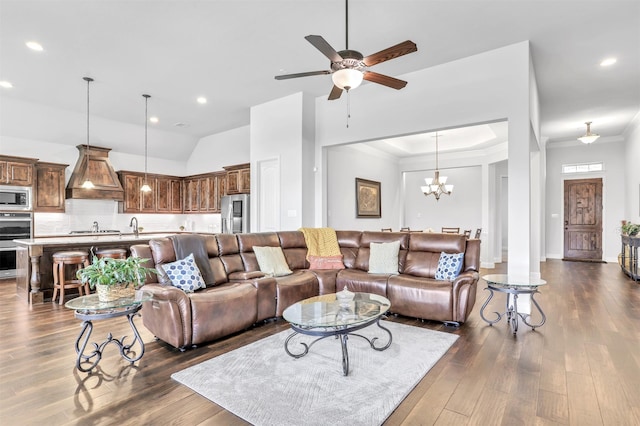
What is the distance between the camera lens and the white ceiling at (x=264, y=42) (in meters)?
3.55

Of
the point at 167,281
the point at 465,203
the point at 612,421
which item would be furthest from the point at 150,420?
the point at 465,203

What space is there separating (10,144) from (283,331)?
289 inches

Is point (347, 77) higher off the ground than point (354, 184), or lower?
higher

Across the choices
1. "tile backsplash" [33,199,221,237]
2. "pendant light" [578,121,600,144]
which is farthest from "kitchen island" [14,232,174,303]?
"pendant light" [578,121,600,144]

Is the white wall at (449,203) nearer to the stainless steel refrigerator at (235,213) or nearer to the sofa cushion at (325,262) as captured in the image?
the stainless steel refrigerator at (235,213)

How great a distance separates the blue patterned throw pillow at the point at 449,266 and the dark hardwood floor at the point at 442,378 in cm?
56

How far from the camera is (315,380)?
100 inches

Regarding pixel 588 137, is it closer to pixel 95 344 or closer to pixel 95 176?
pixel 95 344

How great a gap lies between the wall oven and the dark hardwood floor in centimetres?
323

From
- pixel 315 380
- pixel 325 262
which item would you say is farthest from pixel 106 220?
pixel 315 380

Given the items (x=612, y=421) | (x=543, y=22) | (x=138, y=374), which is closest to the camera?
(x=612, y=421)

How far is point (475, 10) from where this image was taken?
3.58m

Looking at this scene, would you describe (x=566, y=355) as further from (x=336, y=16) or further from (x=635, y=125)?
(x=635, y=125)

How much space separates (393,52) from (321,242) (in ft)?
9.86
